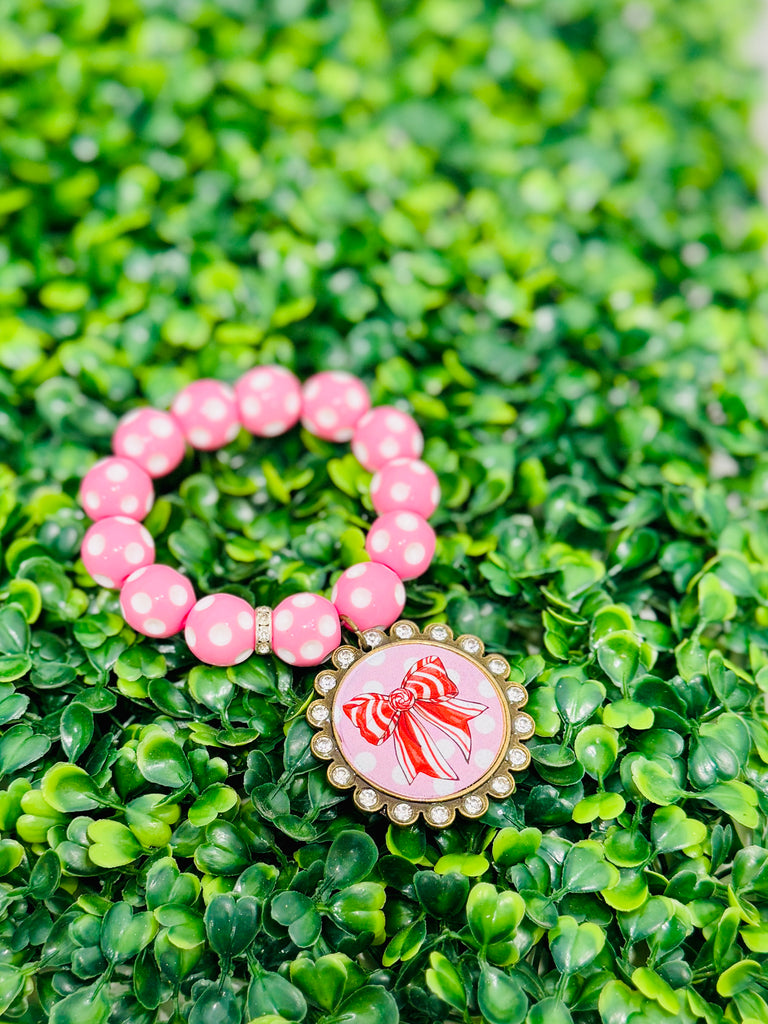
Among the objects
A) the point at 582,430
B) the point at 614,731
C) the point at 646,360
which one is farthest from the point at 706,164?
the point at 614,731

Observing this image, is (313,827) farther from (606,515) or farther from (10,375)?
(10,375)

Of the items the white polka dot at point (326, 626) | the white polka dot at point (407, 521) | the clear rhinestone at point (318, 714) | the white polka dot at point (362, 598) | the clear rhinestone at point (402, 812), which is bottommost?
the clear rhinestone at point (402, 812)

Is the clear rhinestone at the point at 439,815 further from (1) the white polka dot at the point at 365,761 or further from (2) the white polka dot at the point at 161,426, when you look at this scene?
(2) the white polka dot at the point at 161,426

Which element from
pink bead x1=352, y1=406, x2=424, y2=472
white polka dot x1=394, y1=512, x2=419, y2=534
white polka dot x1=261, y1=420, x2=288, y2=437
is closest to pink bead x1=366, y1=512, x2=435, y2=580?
white polka dot x1=394, y1=512, x2=419, y2=534

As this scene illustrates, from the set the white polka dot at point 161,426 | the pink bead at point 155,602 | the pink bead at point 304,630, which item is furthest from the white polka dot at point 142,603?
the white polka dot at point 161,426

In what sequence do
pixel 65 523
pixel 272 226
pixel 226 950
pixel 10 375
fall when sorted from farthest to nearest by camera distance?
pixel 272 226 < pixel 10 375 < pixel 65 523 < pixel 226 950
